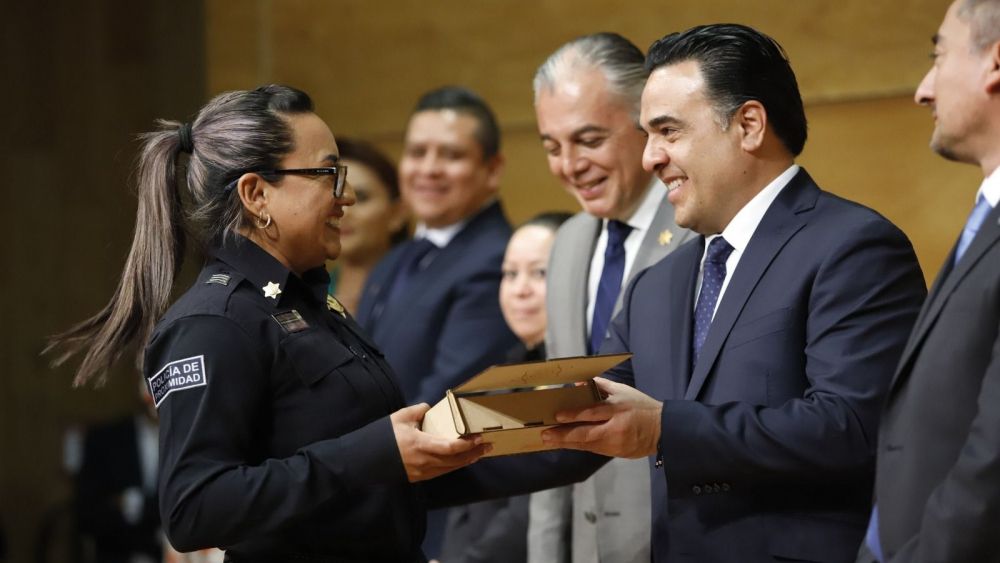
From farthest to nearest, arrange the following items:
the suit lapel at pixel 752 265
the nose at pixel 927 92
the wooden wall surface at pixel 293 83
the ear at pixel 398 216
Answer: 1. the ear at pixel 398 216
2. the wooden wall surface at pixel 293 83
3. the suit lapel at pixel 752 265
4. the nose at pixel 927 92

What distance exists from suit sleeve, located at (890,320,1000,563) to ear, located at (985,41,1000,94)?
1.30 ft

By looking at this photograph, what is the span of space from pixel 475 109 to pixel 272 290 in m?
1.99

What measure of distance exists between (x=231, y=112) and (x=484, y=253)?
164 cm

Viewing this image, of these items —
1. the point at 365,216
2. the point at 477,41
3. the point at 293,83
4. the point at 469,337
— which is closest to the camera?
the point at 469,337

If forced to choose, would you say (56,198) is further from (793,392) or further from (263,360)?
(793,392)

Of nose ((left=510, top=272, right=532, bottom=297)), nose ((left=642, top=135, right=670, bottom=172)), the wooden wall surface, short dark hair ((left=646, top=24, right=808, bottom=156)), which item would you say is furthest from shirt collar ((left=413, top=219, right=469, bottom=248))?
short dark hair ((left=646, top=24, right=808, bottom=156))

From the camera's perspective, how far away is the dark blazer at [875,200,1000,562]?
171 cm

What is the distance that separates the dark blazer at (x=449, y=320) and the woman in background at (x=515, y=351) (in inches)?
5.0

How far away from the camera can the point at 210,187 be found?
243cm

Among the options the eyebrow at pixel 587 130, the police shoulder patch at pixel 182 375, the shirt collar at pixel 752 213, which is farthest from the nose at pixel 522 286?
the police shoulder patch at pixel 182 375

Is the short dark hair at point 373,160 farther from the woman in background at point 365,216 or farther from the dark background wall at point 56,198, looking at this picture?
the dark background wall at point 56,198

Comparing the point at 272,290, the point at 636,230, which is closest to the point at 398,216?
the point at 636,230

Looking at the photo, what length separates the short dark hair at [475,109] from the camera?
4234 millimetres

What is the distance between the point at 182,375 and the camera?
2186 millimetres
